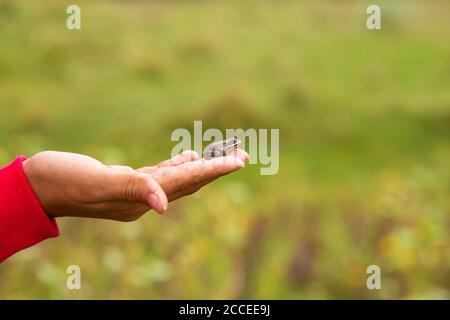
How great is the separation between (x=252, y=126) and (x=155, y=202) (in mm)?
5670

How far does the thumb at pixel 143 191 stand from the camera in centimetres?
207

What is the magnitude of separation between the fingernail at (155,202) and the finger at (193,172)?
0.18 metres

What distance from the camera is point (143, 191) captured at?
2.11m

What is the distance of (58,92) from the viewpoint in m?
7.87

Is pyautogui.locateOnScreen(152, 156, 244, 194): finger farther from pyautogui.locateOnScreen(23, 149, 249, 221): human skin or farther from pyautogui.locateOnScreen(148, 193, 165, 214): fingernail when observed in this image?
pyautogui.locateOnScreen(148, 193, 165, 214): fingernail

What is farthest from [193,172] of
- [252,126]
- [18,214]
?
[252,126]

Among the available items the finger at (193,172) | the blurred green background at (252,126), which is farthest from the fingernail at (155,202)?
the blurred green background at (252,126)

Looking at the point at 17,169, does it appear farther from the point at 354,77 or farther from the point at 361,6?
the point at 361,6

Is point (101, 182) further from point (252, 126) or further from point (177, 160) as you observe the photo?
point (252, 126)

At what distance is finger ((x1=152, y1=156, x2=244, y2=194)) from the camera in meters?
2.25

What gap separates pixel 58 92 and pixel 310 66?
3.00 meters

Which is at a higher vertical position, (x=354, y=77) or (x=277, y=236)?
(x=354, y=77)
